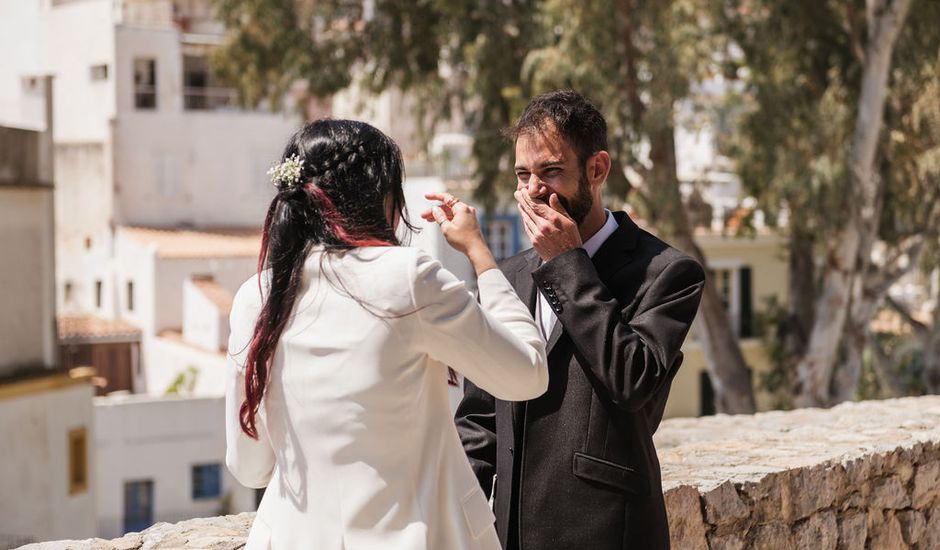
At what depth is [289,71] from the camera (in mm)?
16297

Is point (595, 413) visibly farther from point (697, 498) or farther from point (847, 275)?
point (847, 275)

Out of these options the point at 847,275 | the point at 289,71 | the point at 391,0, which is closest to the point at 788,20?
the point at 847,275

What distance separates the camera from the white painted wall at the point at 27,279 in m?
16.2

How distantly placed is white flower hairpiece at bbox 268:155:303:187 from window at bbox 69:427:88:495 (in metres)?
15.2

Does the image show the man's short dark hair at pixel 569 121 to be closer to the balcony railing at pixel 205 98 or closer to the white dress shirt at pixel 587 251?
the white dress shirt at pixel 587 251

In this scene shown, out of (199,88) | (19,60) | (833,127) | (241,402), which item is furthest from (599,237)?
(19,60)

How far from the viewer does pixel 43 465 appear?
15992 millimetres

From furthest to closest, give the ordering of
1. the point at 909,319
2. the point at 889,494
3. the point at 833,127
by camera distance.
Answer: the point at 909,319
the point at 833,127
the point at 889,494

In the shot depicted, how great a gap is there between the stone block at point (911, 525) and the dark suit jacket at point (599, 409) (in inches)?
76.1

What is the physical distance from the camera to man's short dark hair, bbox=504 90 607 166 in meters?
2.58

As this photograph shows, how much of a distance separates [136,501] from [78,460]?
5404 millimetres

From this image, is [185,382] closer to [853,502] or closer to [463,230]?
[853,502]

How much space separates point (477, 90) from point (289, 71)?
3.02 meters

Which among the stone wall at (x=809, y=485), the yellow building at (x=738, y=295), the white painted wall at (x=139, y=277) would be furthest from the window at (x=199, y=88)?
the stone wall at (x=809, y=485)
